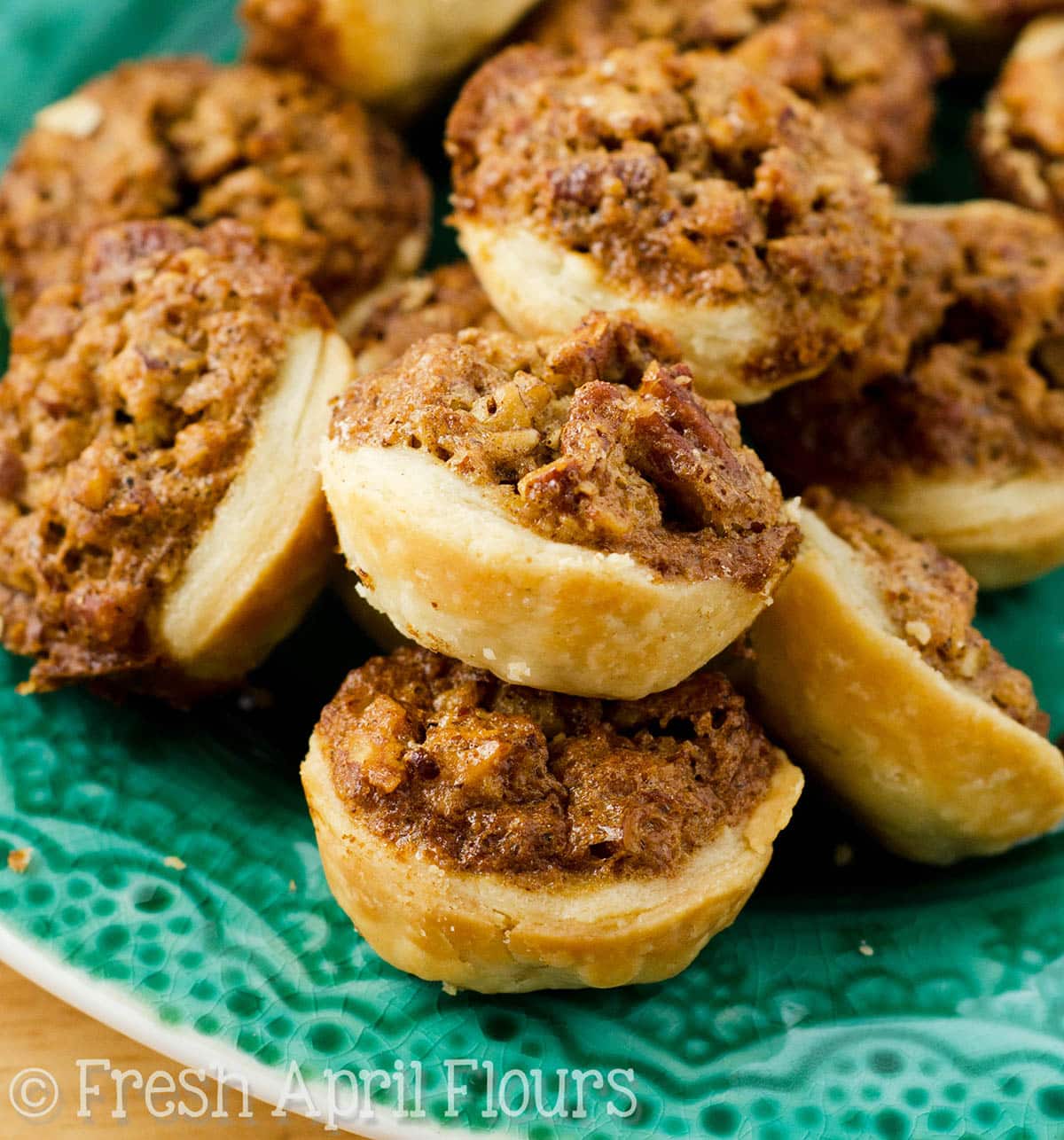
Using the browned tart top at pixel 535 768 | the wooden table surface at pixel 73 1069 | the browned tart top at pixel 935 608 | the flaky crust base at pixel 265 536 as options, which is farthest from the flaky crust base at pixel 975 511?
the wooden table surface at pixel 73 1069

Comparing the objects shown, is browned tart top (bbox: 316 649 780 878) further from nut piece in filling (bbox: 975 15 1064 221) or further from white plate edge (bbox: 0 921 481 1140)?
nut piece in filling (bbox: 975 15 1064 221)

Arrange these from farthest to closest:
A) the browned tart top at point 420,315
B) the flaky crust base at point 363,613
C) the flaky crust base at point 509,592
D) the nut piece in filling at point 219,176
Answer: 1. the nut piece in filling at point 219,176
2. the browned tart top at point 420,315
3. the flaky crust base at point 363,613
4. the flaky crust base at point 509,592

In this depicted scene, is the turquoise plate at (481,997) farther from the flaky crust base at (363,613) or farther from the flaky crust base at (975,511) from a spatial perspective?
the flaky crust base at (975,511)

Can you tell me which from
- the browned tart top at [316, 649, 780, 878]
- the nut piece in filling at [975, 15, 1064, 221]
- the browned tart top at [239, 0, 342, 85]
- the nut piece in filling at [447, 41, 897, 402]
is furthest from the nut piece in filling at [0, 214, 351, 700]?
the nut piece in filling at [975, 15, 1064, 221]

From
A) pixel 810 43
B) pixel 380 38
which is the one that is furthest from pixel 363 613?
pixel 810 43

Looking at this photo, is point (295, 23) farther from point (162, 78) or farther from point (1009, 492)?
point (1009, 492)

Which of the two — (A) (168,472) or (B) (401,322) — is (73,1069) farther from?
(B) (401,322)

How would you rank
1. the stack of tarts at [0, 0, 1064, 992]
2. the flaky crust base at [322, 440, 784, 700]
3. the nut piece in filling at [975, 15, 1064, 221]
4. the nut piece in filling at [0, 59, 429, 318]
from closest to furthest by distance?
the flaky crust base at [322, 440, 784, 700] < the stack of tarts at [0, 0, 1064, 992] < the nut piece in filling at [0, 59, 429, 318] < the nut piece in filling at [975, 15, 1064, 221]

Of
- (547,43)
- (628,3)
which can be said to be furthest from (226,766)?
(628,3)
